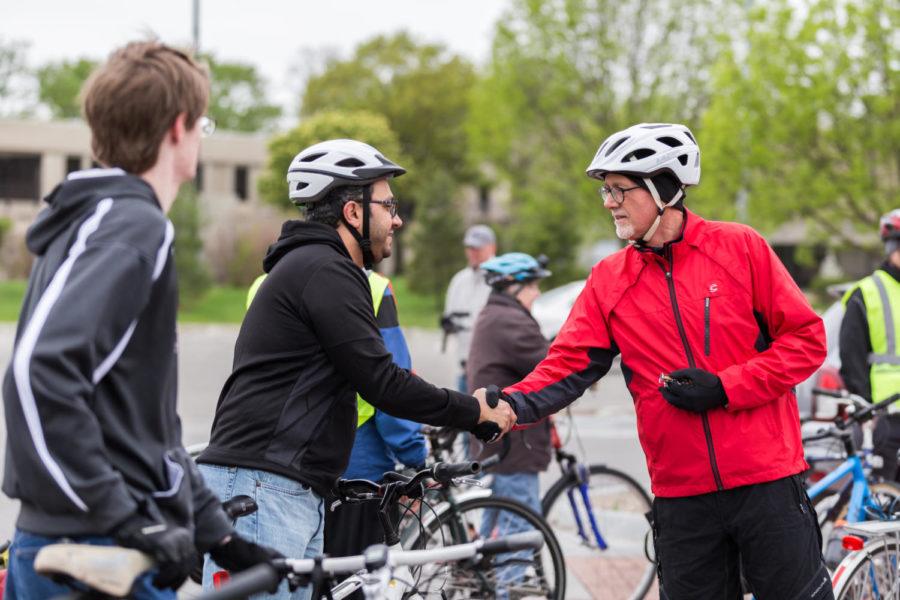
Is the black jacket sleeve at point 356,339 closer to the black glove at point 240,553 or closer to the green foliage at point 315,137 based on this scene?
the black glove at point 240,553

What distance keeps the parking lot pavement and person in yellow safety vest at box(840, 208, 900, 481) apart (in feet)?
4.53

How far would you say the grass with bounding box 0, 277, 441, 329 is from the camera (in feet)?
94.5

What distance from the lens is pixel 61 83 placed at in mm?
68375

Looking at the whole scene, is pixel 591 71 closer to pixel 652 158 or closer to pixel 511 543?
pixel 652 158

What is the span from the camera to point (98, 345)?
2232 mm

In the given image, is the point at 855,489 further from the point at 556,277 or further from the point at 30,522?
the point at 556,277

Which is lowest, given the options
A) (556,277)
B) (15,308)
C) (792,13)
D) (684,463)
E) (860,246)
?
(15,308)

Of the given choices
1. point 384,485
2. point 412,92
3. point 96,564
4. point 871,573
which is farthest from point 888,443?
point 412,92

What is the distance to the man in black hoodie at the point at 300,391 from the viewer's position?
3.29 meters

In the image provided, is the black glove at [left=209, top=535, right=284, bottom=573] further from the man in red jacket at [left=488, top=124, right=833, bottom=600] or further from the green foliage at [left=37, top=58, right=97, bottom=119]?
the green foliage at [left=37, top=58, right=97, bottom=119]

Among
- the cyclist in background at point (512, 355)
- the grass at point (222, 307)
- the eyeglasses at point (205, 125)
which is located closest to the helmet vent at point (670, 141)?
the eyeglasses at point (205, 125)

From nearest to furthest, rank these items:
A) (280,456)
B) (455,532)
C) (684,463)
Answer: (280,456), (684,463), (455,532)

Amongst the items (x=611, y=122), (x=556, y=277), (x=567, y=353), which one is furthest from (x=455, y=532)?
(x=611, y=122)

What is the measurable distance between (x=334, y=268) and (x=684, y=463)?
1.27 metres
